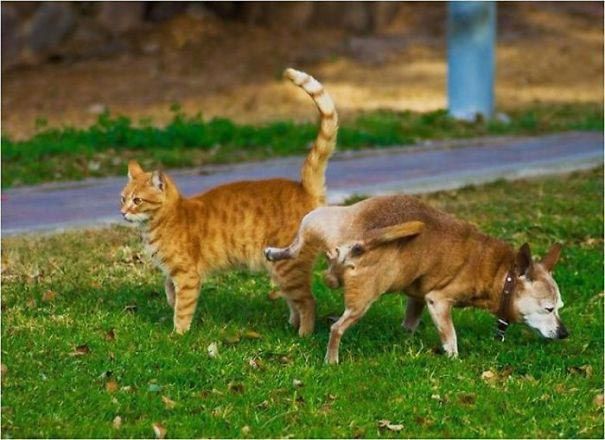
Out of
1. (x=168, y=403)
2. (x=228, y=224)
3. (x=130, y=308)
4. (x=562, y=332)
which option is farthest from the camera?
(x=130, y=308)

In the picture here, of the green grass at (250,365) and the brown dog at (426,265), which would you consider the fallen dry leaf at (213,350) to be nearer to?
the green grass at (250,365)

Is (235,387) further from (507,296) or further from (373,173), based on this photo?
(373,173)

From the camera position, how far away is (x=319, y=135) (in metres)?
8.14

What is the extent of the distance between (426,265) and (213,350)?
1.28m

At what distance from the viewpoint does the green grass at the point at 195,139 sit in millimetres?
13719

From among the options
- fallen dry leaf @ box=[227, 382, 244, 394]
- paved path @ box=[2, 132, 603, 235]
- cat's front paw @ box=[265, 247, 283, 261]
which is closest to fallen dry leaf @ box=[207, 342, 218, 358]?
fallen dry leaf @ box=[227, 382, 244, 394]

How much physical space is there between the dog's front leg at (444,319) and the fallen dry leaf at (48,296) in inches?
98.3

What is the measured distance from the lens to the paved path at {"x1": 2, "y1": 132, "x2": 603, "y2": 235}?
455 inches

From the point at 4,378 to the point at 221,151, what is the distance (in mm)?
7887

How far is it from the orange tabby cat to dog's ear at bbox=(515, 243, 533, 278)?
47.6 inches

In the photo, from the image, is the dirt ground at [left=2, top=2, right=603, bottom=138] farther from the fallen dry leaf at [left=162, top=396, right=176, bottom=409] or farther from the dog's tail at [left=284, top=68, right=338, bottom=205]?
the fallen dry leaf at [left=162, top=396, right=176, bottom=409]

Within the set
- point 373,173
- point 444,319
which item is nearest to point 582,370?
point 444,319

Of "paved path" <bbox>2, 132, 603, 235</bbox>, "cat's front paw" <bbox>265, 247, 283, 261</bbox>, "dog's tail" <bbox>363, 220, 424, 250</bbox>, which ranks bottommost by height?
"paved path" <bbox>2, 132, 603, 235</bbox>

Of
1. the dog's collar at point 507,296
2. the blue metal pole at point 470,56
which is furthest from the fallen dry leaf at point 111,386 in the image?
the blue metal pole at point 470,56
